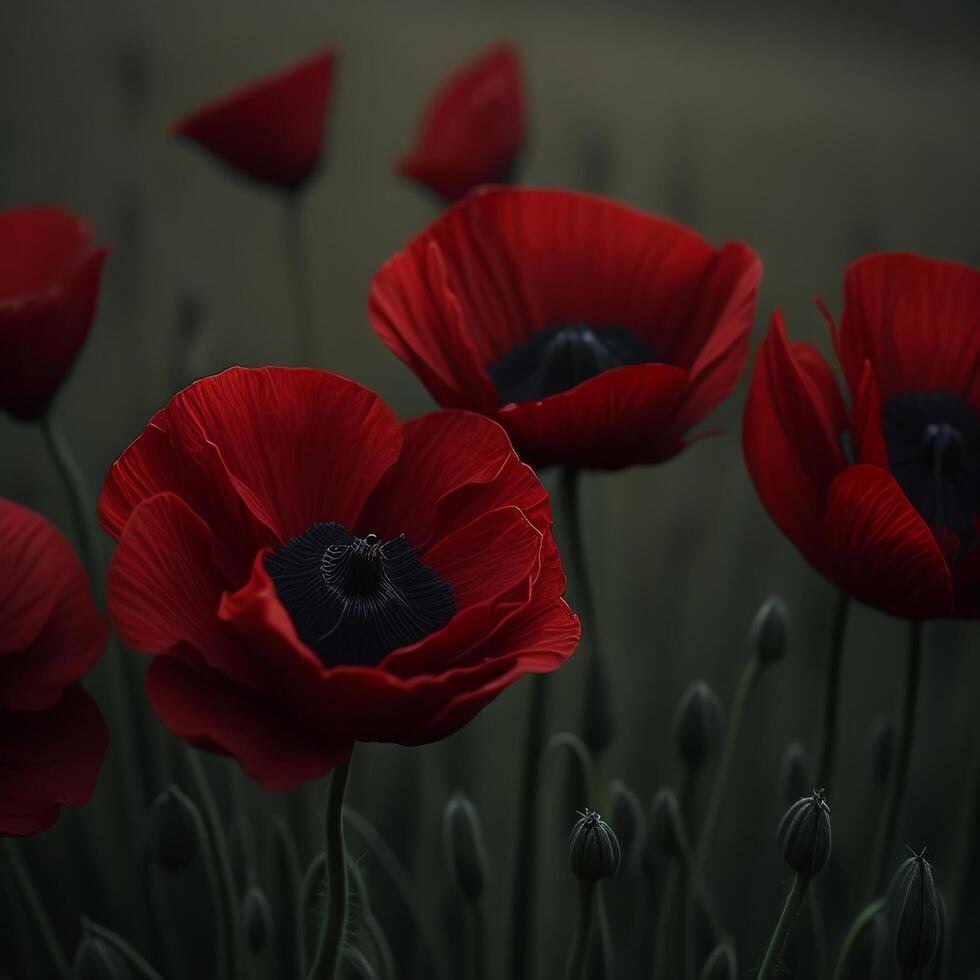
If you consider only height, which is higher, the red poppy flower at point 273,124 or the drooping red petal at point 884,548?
the red poppy flower at point 273,124

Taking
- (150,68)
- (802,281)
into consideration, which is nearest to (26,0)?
(150,68)

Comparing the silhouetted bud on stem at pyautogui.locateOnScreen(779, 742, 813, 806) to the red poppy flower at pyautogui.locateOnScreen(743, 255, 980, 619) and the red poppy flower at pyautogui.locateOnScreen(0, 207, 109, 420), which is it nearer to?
the red poppy flower at pyautogui.locateOnScreen(743, 255, 980, 619)

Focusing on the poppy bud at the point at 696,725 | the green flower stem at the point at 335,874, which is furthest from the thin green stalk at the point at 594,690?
the green flower stem at the point at 335,874

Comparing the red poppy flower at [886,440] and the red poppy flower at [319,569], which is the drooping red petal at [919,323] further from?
the red poppy flower at [319,569]

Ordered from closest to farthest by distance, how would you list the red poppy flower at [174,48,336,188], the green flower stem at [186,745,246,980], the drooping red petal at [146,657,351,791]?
the drooping red petal at [146,657,351,791] < the green flower stem at [186,745,246,980] < the red poppy flower at [174,48,336,188]

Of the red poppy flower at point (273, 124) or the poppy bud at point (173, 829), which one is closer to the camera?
the poppy bud at point (173, 829)

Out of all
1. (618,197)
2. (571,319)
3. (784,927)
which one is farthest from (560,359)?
(618,197)

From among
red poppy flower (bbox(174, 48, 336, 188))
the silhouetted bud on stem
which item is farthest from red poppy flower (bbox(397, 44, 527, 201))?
the silhouetted bud on stem

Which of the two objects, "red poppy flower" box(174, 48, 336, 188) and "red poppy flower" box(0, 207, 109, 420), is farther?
"red poppy flower" box(174, 48, 336, 188)
